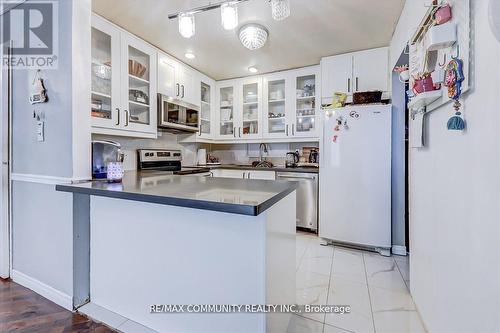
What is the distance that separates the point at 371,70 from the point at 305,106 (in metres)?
0.91

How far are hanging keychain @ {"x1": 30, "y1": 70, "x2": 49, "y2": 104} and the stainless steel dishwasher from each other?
247 cm

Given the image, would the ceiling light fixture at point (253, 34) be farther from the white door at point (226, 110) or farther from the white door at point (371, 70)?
the white door at point (226, 110)

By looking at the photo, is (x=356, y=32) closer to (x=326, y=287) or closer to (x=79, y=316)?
(x=326, y=287)

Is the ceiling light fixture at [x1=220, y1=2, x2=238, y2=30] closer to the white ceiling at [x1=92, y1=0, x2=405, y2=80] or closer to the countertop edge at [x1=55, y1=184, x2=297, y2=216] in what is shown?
the white ceiling at [x1=92, y1=0, x2=405, y2=80]

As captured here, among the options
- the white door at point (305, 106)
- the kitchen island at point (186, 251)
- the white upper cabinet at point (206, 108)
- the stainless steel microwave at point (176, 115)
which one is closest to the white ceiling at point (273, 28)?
the white door at point (305, 106)

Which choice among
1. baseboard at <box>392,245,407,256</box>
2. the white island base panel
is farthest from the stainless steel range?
baseboard at <box>392,245,407,256</box>

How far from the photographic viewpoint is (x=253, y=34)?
2.24m

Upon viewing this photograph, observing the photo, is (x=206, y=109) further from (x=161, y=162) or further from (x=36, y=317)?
(x=36, y=317)

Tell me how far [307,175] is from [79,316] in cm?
254

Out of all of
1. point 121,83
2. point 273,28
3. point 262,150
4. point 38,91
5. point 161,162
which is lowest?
point 161,162

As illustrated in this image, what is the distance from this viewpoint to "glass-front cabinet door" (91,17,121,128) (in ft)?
7.14

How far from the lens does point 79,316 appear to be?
59.1 inches

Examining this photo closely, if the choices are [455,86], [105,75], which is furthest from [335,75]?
[105,75]

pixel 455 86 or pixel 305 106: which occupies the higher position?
pixel 305 106
